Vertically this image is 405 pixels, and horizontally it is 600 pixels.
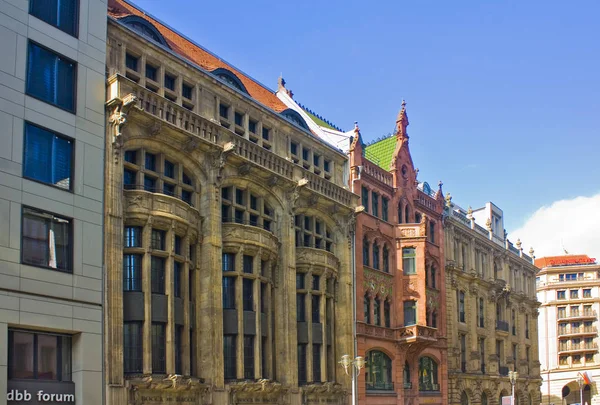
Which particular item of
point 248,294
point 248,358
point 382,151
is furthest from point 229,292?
point 382,151

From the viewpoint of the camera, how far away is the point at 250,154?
139 feet

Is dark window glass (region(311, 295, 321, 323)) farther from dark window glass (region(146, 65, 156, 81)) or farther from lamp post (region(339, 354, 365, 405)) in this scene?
dark window glass (region(146, 65, 156, 81))

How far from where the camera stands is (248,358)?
4034cm

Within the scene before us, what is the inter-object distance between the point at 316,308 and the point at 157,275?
43.7ft

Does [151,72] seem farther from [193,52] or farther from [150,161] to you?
[193,52]

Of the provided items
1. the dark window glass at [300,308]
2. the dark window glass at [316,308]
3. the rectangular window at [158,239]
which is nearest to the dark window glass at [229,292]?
the rectangular window at [158,239]

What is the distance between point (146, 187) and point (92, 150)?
4.17 m

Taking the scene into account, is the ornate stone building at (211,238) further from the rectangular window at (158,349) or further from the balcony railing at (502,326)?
the balcony railing at (502,326)

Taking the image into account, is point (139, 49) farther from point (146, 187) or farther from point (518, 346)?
point (518, 346)

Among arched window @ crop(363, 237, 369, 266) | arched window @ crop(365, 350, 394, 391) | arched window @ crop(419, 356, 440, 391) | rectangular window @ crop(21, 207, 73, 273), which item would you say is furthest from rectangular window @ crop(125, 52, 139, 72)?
arched window @ crop(419, 356, 440, 391)

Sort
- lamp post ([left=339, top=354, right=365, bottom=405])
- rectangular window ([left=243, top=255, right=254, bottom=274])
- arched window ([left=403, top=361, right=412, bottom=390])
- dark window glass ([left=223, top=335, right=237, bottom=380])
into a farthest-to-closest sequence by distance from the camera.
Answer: arched window ([left=403, top=361, right=412, bottom=390]) < rectangular window ([left=243, top=255, right=254, bottom=274]) < lamp post ([left=339, top=354, right=365, bottom=405]) < dark window glass ([left=223, top=335, right=237, bottom=380])

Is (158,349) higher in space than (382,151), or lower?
lower

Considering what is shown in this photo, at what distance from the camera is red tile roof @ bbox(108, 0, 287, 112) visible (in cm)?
4086

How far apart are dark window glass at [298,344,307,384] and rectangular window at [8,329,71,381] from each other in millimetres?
16447
